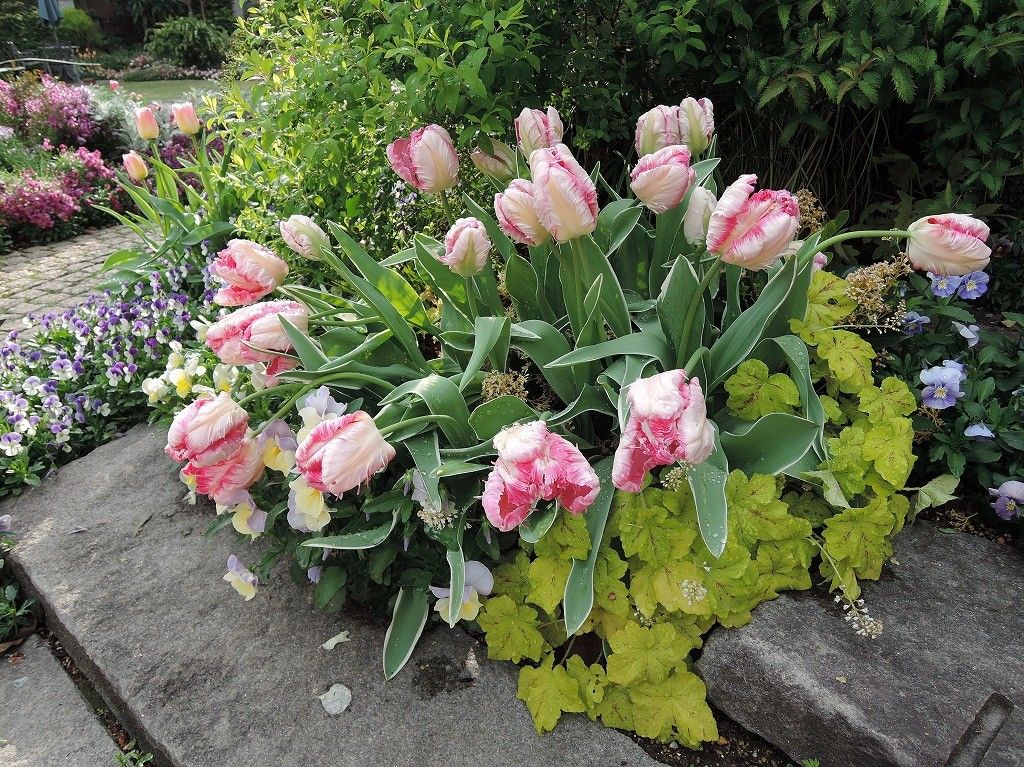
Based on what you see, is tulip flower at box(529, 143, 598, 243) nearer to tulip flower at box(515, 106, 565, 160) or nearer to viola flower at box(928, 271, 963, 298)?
tulip flower at box(515, 106, 565, 160)

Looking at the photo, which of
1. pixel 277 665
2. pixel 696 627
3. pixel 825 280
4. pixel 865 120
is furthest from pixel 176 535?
pixel 865 120

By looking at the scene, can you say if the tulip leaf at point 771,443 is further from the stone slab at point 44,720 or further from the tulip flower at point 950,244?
the stone slab at point 44,720

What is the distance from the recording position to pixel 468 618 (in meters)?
1.73

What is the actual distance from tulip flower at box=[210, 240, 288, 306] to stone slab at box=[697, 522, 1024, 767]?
1414 mm

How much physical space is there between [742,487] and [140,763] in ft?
5.09

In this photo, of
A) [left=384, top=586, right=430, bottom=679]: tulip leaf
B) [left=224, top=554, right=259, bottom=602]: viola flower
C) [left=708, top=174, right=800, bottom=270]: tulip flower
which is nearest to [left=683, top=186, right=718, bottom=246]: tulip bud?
[left=708, top=174, right=800, bottom=270]: tulip flower

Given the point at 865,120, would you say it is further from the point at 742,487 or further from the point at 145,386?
the point at 145,386

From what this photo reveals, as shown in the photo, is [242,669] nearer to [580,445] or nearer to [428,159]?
[580,445]

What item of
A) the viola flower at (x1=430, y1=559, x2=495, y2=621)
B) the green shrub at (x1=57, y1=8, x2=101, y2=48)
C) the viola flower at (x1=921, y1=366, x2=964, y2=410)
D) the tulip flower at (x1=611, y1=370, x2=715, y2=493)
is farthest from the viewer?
the green shrub at (x1=57, y1=8, x2=101, y2=48)

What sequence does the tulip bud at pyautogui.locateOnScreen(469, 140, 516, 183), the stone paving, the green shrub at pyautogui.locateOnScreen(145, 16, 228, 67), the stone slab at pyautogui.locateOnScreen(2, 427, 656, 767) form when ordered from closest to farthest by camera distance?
the stone slab at pyautogui.locateOnScreen(2, 427, 656, 767)
the tulip bud at pyautogui.locateOnScreen(469, 140, 516, 183)
the stone paving
the green shrub at pyautogui.locateOnScreen(145, 16, 228, 67)

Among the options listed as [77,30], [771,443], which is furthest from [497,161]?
[77,30]

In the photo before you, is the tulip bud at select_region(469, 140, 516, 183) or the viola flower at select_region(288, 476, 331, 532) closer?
the viola flower at select_region(288, 476, 331, 532)

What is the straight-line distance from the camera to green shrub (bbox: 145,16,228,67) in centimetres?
2055

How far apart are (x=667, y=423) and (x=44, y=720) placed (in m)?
1.82
